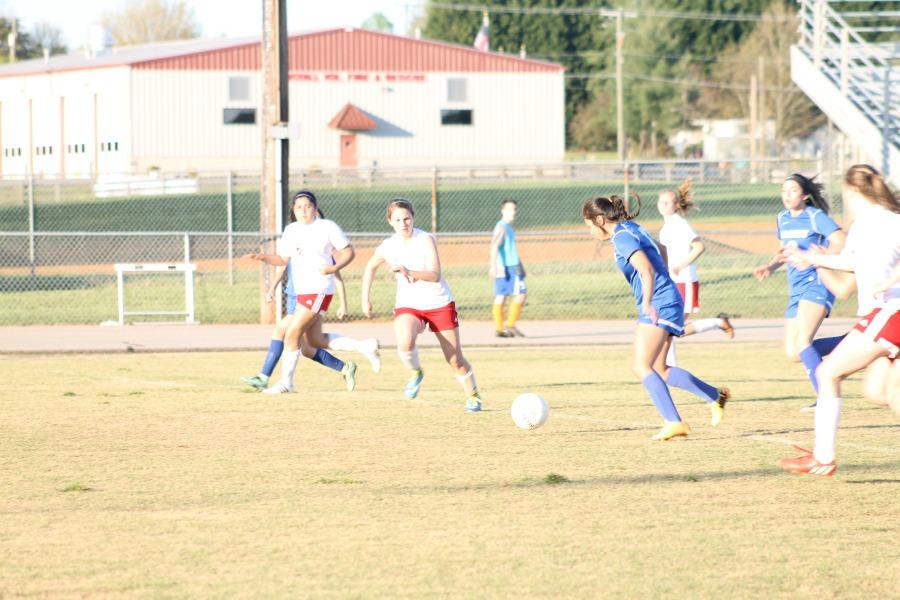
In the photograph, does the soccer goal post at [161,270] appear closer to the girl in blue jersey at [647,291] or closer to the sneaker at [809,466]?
the girl in blue jersey at [647,291]

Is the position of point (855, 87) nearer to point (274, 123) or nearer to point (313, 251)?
point (274, 123)

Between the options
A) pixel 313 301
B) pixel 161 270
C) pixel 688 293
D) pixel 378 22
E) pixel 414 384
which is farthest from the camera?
pixel 378 22

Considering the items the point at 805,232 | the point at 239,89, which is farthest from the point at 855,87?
the point at 239,89

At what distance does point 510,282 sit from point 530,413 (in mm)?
8681

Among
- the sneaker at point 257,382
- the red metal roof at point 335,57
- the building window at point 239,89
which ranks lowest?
the sneaker at point 257,382

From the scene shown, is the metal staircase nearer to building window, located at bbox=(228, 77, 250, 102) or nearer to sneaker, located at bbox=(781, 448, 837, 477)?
sneaker, located at bbox=(781, 448, 837, 477)

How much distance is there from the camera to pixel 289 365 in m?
13.4

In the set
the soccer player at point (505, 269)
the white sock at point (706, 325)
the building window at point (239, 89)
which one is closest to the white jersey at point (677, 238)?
the white sock at point (706, 325)

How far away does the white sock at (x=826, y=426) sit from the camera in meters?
8.38

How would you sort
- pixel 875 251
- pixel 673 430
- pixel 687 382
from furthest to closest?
pixel 687 382 < pixel 673 430 < pixel 875 251

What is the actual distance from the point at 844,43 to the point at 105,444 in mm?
21029

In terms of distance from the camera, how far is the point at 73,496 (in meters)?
8.17

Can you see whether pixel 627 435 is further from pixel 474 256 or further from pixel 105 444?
pixel 474 256

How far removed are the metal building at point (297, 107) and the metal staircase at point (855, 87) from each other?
2990 cm
